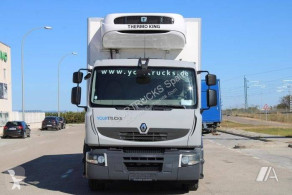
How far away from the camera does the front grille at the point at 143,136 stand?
8953 mm

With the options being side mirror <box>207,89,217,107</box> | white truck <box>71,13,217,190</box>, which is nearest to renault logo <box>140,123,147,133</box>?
white truck <box>71,13,217,190</box>

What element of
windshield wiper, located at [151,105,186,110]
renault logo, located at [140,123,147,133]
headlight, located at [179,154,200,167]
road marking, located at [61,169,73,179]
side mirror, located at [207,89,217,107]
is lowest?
road marking, located at [61,169,73,179]

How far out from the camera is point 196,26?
1084cm

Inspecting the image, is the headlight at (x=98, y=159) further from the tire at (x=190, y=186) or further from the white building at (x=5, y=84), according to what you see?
the white building at (x=5, y=84)

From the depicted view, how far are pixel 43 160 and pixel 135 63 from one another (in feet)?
31.9

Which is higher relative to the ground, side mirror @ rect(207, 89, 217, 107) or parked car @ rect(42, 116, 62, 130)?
side mirror @ rect(207, 89, 217, 107)

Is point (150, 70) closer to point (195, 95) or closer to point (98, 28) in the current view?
point (195, 95)

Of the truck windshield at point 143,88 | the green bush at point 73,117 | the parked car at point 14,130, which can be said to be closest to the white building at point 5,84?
the parked car at point 14,130

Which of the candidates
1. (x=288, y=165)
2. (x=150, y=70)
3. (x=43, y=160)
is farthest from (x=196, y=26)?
(x=43, y=160)

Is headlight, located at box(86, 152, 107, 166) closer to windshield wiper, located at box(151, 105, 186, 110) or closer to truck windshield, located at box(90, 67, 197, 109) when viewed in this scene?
truck windshield, located at box(90, 67, 197, 109)

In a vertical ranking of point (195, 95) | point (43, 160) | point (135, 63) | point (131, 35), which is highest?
point (131, 35)

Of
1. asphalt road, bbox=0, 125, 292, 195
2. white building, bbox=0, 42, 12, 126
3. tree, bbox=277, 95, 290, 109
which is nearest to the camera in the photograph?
asphalt road, bbox=0, 125, 292, 195

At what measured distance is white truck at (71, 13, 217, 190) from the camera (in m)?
8.93

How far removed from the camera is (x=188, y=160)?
8.98 metres
